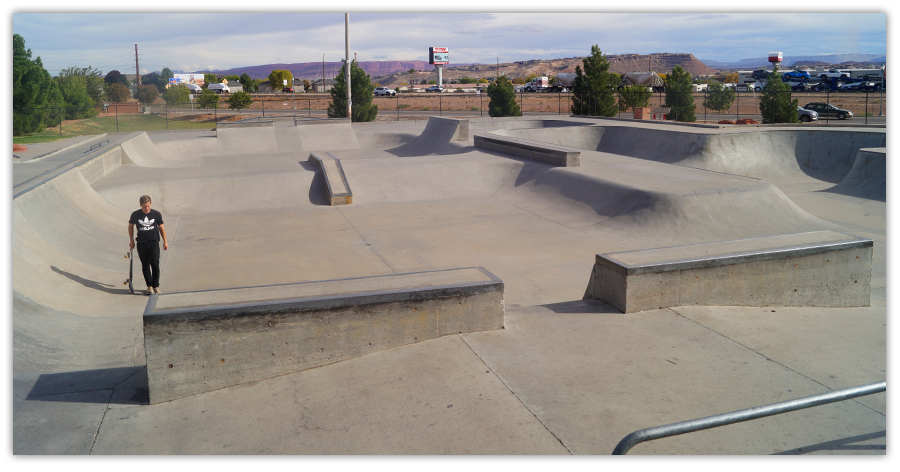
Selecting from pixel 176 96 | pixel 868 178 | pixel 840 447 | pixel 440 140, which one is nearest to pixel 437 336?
pixel 840 447

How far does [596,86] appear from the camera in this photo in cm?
3294

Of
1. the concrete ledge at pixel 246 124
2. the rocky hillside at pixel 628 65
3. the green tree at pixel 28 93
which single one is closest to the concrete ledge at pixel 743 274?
the concrete ledge at pixel 246 124

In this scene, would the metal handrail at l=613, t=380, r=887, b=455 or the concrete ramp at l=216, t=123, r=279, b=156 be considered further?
the concrete ramp at l=216, t=123, r=279, b=156

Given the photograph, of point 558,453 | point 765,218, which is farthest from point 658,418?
point 765,218

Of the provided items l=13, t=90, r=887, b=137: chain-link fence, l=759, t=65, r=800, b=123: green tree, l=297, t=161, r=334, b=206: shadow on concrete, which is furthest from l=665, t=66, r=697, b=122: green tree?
l=297, t=161, r=334, b=206: shadow on concrete

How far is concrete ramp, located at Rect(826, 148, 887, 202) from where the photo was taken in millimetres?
16078

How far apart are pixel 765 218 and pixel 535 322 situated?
9.15 meters

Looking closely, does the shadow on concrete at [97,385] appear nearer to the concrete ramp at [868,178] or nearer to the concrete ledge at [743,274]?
the concrete ledge at [743,274]

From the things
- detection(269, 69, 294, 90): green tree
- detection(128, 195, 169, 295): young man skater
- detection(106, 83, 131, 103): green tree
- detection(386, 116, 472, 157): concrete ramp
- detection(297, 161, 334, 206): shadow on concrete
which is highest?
detection(269, 69, 294, 90): green tree

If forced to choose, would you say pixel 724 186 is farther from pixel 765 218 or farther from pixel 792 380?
pixel 792 380

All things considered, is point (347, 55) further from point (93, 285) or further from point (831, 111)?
point (831, 111)

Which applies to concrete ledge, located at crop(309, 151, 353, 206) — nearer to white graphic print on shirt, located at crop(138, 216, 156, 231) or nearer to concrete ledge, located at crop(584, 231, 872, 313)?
white graphic print on shirt, located at crop(138, 216, 156, 231)

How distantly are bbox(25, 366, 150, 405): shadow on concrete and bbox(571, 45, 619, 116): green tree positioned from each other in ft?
101

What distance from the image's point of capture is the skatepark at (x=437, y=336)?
3.82m
